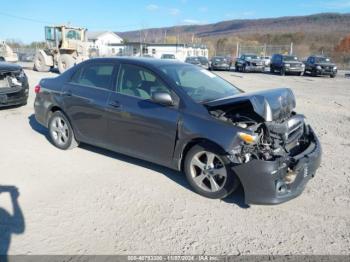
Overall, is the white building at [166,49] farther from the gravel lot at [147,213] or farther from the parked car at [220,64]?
the gravel lot at [147,213]

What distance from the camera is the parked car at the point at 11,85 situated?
859cm

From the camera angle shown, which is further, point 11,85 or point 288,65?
point 288,65

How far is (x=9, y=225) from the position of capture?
3.51m

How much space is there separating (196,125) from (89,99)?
1.99 m

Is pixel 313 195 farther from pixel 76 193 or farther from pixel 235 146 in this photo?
pixel 76 193

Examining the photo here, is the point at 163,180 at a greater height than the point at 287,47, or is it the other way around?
the point at 287,47

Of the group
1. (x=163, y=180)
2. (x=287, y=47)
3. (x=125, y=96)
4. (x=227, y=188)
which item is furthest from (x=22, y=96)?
(x=287, y=47)

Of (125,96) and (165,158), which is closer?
(165,158)

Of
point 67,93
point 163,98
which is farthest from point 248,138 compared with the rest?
point 67,93

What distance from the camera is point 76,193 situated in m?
4.27

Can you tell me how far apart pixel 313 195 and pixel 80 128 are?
359 cm

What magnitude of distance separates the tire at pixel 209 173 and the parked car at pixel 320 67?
2576 centimetres

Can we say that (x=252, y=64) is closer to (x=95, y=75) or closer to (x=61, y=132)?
(x=61, y=132)

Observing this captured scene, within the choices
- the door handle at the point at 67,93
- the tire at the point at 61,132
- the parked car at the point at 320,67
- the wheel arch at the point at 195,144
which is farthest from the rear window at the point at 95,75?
the parked car at the point at 320,67
